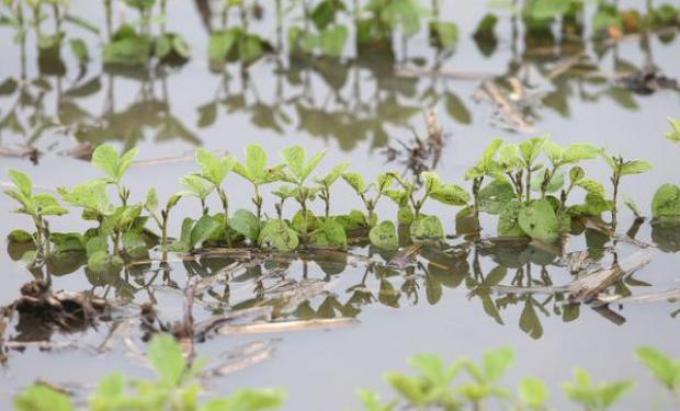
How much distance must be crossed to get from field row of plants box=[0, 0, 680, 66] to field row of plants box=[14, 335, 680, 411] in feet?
6.02

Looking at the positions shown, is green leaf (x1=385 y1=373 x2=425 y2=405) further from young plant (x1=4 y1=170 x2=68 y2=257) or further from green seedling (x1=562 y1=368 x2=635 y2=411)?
young plant (x1=4 y1=170 x2=68 y2=257)

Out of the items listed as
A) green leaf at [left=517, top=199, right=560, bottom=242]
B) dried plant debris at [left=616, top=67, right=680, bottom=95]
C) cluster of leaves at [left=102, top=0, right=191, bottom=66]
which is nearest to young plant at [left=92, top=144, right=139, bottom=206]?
green leaf at [left=517, top=199, right=560, bottom=242]

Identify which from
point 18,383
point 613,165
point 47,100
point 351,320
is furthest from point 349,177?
point 47,100

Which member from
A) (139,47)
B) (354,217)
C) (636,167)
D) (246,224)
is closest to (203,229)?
(246,224)

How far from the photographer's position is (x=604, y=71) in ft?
11.3

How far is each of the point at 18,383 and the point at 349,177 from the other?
0.73 m

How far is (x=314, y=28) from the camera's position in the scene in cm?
377

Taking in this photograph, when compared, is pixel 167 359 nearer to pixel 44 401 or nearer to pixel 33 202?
pixel 44 401

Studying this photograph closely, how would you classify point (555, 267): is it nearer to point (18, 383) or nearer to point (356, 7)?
point (18, 383)

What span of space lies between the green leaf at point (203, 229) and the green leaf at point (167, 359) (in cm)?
64

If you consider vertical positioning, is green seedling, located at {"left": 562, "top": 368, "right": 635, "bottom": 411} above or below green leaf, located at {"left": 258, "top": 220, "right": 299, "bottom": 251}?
below

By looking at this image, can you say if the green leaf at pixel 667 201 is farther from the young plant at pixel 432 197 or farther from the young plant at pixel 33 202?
the young plant at pixel 33 202

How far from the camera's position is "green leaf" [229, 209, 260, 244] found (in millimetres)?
2389

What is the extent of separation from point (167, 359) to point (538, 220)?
94 centimetres
